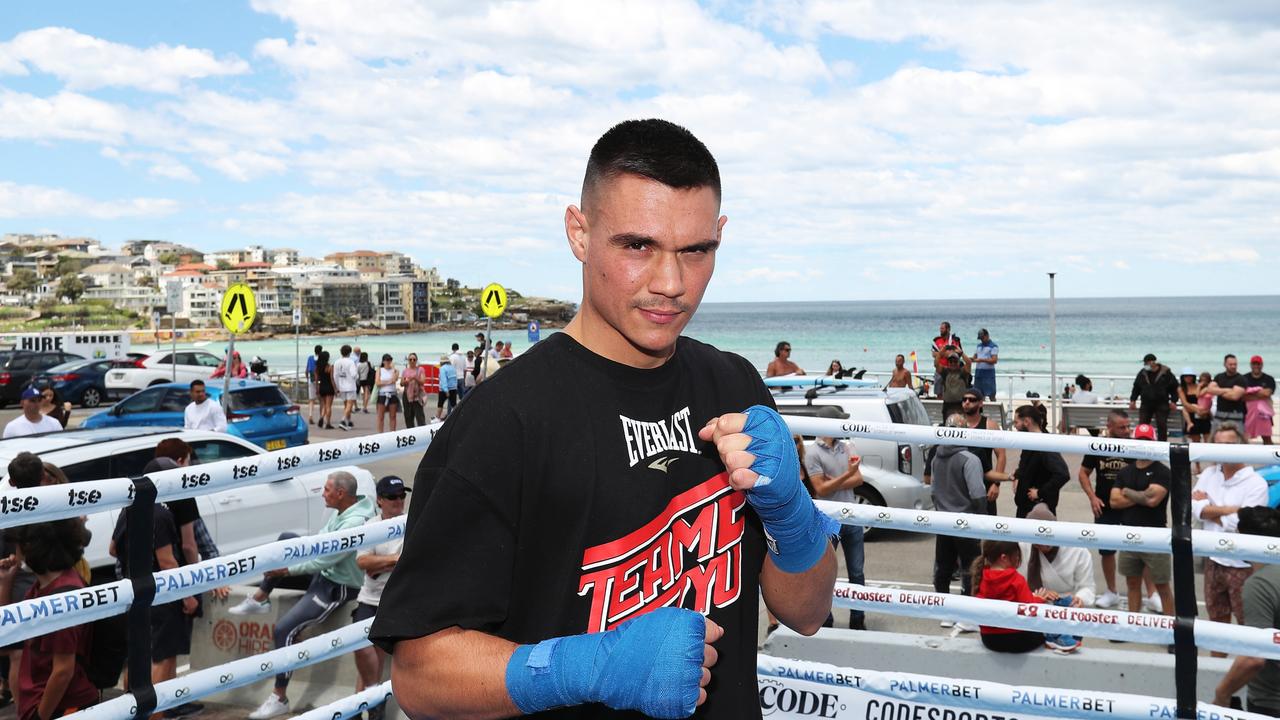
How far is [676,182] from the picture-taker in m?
1.99

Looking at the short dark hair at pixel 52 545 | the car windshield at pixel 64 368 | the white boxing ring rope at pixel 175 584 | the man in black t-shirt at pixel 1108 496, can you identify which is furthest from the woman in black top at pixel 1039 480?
the car windshield at pixel 64 368

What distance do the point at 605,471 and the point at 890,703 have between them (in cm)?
281

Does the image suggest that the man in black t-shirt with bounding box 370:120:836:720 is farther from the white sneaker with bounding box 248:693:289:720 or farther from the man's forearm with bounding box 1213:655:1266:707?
the white sneaker with bounding box 248:693:289:720

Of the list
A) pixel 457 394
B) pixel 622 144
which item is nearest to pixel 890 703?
pixel 622 144

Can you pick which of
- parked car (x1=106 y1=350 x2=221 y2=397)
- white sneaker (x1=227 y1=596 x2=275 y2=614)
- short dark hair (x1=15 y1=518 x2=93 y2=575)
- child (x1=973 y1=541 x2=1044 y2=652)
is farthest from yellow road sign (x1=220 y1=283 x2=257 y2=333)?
parked car (x1=106 y1=350 x2=221 y2=397)

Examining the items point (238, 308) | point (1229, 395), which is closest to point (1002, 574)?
point (238, 308)

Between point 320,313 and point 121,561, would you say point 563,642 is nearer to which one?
point 121,561

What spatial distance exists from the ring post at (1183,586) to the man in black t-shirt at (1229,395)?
550 inches

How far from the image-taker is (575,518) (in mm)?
1970

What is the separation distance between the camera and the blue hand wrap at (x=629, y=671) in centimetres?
172

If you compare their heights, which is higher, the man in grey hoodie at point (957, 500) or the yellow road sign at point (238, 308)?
the yellow road sign at point (238, 308)

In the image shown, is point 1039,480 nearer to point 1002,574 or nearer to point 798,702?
point 1002,574

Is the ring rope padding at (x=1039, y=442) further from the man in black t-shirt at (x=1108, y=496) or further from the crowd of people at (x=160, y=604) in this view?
the man in black t-shirt at (x=1108, y=496)

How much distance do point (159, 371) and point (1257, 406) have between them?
90.2 ft
